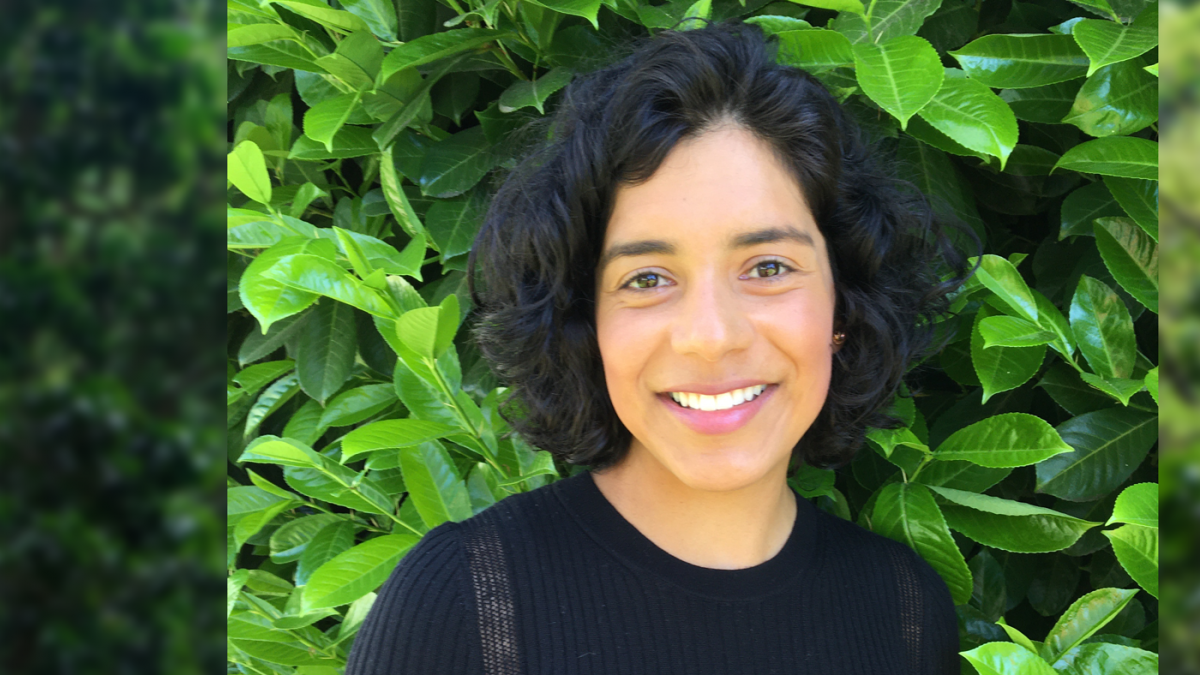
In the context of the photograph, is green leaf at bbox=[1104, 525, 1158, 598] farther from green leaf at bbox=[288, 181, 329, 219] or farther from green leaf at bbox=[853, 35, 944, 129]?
green leaf at bbox=[288, 181, 329, 219]

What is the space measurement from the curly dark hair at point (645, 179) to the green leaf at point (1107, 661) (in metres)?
0.35

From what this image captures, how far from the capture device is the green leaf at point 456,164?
132 centimetres

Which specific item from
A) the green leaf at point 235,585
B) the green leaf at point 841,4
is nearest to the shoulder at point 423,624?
the green leaf at point 235,585

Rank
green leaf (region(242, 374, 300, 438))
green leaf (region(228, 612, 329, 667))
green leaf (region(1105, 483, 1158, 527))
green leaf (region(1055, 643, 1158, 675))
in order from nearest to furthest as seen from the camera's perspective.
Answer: green leaf (region(1105, 483, 1158, 527)) → green leaf (region(1055, 643, 1158, 675)) → green leaf (region(228, 612, 329, 667)) → green leaf (region(242, 374, 300, 438))

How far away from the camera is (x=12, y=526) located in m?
0.22

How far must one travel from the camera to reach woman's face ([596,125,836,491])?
995 mm

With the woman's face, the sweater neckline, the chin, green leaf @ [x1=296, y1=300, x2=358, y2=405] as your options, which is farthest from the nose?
green leaf @ [x1=296, y1=300, x2=358, y2=405]

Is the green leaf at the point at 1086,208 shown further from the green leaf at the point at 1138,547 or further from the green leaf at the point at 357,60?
the green leaf at the point at 357,60

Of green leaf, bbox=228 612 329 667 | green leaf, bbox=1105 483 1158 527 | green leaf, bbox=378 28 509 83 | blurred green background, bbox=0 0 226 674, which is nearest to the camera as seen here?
blurred green background, bbox=0 0 226 674

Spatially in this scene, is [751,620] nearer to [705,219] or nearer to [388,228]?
[705,219]

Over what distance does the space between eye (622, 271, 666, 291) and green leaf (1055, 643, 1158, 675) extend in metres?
0.61

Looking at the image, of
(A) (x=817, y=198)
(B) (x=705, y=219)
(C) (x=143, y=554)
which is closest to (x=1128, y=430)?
(A) (x=817, y=198)

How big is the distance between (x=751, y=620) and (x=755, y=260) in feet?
1.41

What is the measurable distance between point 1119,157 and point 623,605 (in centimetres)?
77
